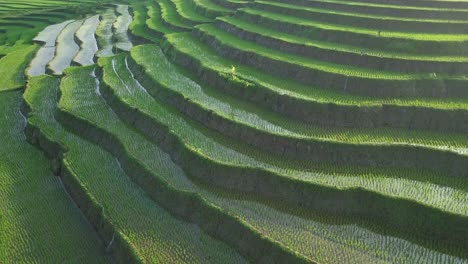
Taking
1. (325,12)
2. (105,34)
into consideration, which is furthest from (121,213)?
(105,34)

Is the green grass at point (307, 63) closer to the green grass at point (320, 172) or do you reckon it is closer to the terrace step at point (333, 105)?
the terrace step at point (333, 105)

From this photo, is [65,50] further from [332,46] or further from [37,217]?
[332,46]

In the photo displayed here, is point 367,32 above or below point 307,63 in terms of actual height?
above

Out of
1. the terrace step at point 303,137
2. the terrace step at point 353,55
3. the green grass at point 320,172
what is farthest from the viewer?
the terrace step at point 353,55

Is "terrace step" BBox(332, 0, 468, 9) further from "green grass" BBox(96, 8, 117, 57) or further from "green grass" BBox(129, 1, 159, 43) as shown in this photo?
"green grass" BBox(96, 8, 117, 57)

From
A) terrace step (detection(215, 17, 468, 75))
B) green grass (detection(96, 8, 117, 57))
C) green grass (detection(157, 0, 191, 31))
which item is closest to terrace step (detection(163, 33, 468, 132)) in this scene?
terrace step (detection(215, 17, 468, 75))

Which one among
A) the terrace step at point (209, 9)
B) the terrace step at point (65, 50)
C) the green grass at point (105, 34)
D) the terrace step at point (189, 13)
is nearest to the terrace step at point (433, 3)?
the terrace step at point (209, 9)
